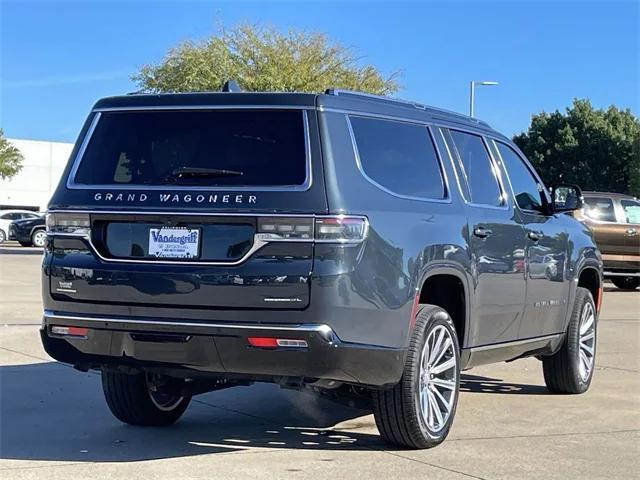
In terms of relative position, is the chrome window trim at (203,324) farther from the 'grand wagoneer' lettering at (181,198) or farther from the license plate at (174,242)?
the 'grand wagoneer' lettering at (181,198)

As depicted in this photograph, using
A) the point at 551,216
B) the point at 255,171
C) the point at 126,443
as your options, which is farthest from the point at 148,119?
the point at 551,216

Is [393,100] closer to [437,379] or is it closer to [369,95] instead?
[369,95]

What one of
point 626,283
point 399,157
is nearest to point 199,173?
point 399,157

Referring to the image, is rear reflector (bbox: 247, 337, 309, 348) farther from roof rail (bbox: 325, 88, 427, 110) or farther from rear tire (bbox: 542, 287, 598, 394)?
rear tire (bbox: 542, 287, 598, 394)

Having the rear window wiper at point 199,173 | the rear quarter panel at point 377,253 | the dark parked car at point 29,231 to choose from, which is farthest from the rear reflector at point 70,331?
the dark parked car at point 29,231

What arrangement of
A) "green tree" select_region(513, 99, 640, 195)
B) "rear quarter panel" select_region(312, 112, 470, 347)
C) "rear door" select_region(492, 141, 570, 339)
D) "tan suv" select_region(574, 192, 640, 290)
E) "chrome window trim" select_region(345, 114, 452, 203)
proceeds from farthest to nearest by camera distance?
"green tree" select_region(513, 99, 640, 195) < "tan suv" select_region(574, 192, 640, 290) < "rear door" select_region(492, 141, 570, 339) < "chrome window trim" select_region(345, 114, 452, 203) < "rear quarter panel" select_region(312, 112, 470, 347)

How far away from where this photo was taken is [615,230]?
61.8ft

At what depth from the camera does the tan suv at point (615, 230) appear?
18766mm

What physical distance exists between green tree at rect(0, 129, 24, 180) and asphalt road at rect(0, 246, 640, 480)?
44.9 meters

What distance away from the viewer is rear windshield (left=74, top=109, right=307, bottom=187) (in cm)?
513

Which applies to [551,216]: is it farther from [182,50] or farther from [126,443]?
[182,50]

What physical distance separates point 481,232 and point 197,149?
6.54 feet

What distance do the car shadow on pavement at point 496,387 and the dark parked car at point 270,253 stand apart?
1983 millimetres

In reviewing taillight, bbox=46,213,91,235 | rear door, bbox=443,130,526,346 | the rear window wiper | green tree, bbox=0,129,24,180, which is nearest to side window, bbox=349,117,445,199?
rear door, bbox=443,130,526,346
